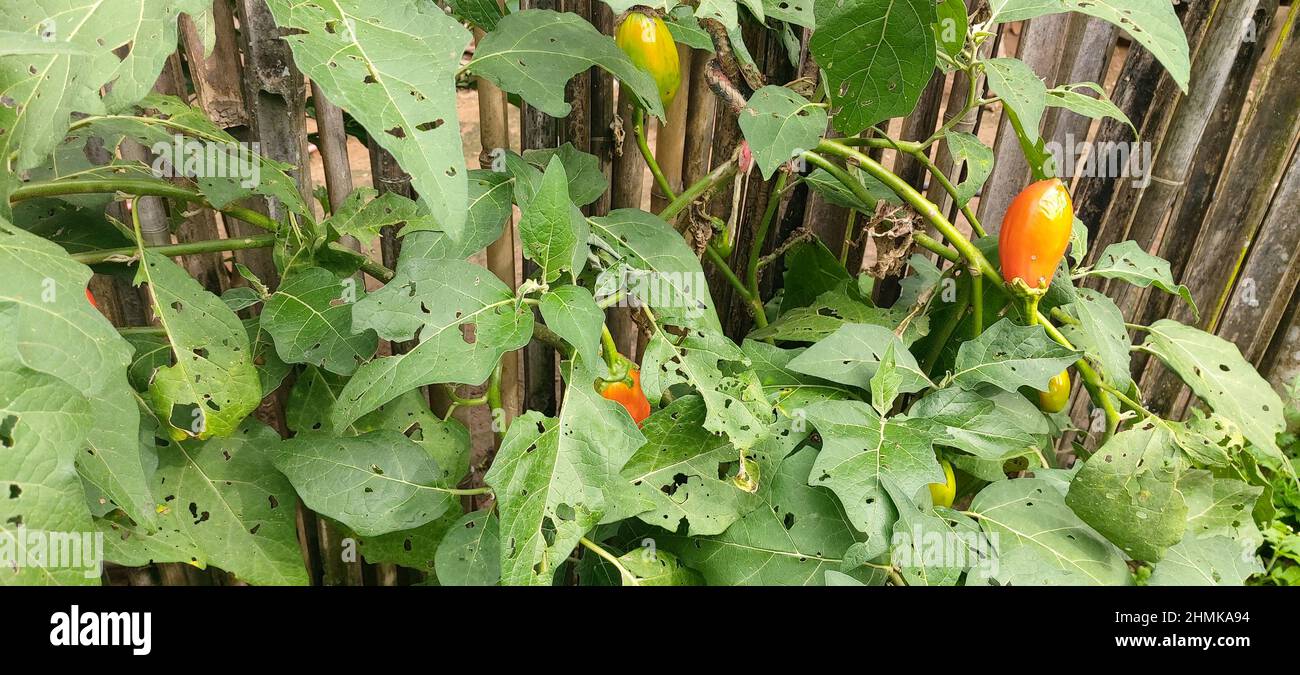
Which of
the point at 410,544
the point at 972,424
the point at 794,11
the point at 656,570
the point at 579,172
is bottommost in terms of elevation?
the point at 410,544

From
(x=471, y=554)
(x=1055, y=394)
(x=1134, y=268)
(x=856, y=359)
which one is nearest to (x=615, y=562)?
(x=471, y=554)

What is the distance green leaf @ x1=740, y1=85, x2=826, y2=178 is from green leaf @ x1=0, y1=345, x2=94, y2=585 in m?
0.70

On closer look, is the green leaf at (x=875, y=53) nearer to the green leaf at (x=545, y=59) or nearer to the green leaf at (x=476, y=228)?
the green leaf at (x=545, y=59)

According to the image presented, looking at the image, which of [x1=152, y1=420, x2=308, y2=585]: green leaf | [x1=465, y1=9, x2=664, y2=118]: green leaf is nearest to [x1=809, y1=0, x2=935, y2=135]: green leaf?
[x1=465, y1=9, x2=664, y2=118]: green leaf

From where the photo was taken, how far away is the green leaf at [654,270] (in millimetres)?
1080

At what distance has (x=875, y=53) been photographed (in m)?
0.95

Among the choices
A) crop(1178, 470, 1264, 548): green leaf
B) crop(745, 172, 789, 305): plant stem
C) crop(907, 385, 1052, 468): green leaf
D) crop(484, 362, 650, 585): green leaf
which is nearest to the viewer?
crop(484, 362, 650, 585): green leaf

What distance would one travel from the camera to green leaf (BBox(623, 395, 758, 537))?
106cm

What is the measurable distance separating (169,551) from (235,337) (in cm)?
27

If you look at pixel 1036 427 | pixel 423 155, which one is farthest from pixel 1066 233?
pixel 423 155

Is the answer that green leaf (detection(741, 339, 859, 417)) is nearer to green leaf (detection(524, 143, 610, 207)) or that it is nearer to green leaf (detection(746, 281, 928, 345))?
green leaf (detection(746, 281, 928, 345))

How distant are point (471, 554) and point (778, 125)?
64 centimetres

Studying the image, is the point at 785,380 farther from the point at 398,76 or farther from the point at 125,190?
the point at 125,190
